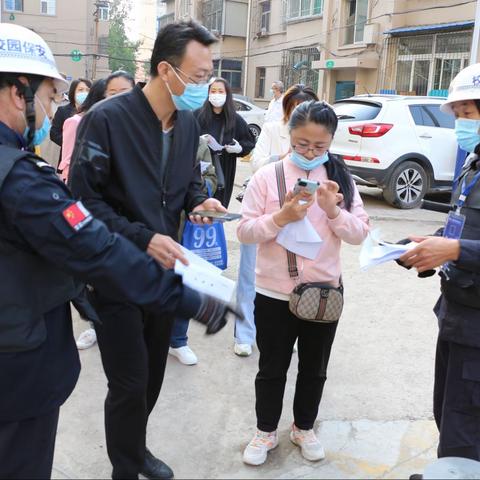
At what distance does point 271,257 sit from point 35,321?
4.16 feet

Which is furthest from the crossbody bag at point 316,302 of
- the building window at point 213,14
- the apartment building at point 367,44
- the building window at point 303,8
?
the building window at point 213,14

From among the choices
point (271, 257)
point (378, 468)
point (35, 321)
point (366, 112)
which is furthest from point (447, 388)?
point (366, 112)

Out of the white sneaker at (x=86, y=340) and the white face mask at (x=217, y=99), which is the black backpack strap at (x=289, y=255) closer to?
the white sneaker at (x=86, y=340)

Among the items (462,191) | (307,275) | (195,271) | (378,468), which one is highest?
(462,191)

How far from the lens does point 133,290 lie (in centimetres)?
157

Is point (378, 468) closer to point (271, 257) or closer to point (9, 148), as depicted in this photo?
point (271, 257)

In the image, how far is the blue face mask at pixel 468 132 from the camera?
2320 mm

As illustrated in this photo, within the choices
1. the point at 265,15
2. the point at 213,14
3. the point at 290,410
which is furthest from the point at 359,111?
the point at 213,14

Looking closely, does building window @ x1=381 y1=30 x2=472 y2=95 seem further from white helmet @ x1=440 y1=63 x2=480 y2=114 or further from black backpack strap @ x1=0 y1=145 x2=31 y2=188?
black backpack strap @ x1=0 y1=145 x2=31 y2=188

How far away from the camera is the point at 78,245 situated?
1.50 m

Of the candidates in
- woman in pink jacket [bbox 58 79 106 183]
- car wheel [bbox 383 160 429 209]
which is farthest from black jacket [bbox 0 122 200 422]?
car wheel [bbox 383 160 429 209]

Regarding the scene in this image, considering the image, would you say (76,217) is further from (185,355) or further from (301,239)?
(185,355)

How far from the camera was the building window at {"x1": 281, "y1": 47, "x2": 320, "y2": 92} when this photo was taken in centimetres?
2469

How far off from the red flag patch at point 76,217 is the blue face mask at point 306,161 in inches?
51.5
